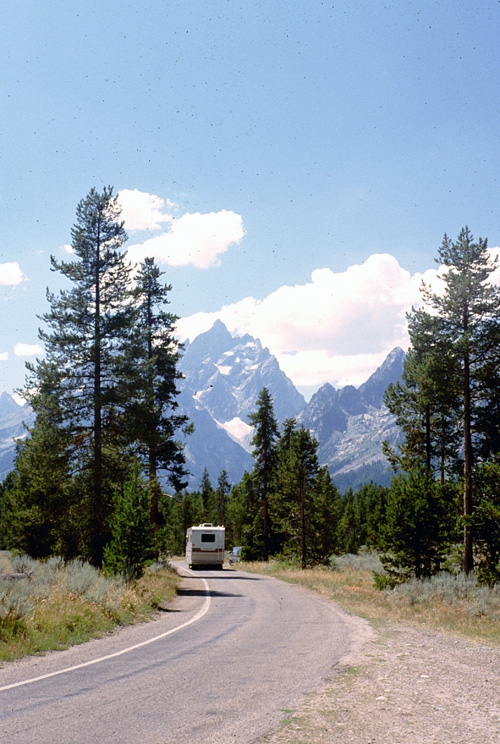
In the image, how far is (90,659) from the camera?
943 centimetres

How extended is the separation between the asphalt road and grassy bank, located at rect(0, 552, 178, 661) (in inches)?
20.5

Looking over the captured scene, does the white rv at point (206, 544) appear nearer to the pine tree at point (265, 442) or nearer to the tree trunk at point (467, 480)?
the pine tree at point (265, 442)

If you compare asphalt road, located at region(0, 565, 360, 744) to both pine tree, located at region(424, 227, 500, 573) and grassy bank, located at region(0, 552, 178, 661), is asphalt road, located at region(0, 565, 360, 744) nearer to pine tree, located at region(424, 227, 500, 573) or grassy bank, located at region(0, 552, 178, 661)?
grassy bank, located at region(0, 552, 178, 661)

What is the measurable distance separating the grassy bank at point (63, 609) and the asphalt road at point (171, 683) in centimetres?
52

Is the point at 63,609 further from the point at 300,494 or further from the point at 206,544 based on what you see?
the point at 300,494

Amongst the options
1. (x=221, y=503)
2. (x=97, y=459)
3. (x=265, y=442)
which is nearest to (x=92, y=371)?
(x=97, y=459)

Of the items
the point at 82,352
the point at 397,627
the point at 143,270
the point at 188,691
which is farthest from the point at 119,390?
the point at 188,691

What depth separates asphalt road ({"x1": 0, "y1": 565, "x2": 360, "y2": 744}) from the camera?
5629mm

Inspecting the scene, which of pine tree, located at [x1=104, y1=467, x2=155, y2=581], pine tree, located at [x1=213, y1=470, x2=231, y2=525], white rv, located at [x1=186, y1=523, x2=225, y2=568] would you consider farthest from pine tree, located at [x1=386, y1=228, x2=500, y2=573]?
pine tree, located at [x1=213, y1=470, x2=231, y2=525]

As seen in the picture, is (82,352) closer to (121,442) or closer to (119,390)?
(119,390)

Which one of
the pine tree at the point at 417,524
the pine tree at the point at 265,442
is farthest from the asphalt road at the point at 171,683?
the pine tree at the point at 265,442

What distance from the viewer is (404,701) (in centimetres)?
672

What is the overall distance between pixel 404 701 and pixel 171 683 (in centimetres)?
320

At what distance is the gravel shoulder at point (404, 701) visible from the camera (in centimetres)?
549
